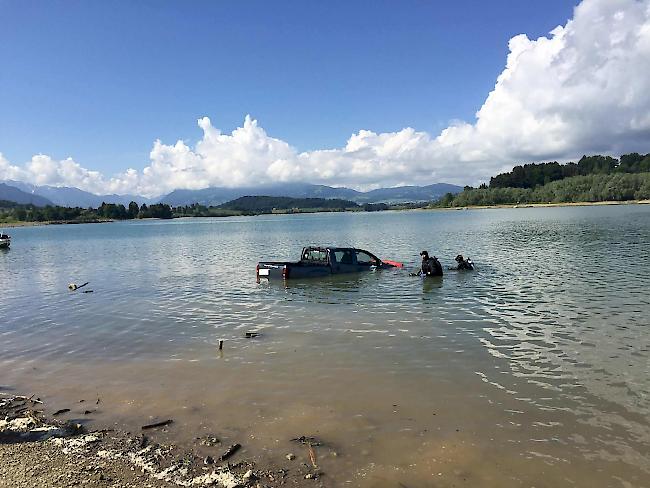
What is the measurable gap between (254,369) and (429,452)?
19.5ft

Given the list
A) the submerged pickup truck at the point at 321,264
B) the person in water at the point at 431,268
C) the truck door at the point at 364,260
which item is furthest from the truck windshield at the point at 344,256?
the person in water at the point at 431,268

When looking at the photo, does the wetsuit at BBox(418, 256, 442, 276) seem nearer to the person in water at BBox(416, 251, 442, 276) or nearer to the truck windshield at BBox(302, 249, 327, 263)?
the person in water at BBox(416, 251, 442, 276)

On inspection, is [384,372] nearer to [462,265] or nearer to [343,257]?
[343,257]

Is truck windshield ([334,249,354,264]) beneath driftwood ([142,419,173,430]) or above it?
above

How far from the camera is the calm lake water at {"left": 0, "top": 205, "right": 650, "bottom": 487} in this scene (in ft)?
25.7

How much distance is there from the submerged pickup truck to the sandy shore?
19498 mm

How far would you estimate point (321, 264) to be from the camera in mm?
30000

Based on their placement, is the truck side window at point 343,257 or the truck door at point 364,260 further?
the truck door at point 364,260

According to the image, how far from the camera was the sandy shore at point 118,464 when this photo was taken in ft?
23.2

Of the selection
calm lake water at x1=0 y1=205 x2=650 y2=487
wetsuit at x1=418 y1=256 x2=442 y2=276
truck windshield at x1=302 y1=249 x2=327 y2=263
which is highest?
truck windshield at x1=302 y1=249 x2=327 y2=263

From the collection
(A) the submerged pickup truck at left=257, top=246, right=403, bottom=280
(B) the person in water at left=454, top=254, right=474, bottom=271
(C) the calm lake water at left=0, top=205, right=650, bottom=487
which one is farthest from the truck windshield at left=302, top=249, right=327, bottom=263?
(B) the person in water at left=454, top=254, right=474, bottom=271

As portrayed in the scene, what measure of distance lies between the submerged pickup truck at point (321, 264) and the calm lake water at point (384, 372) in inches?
126

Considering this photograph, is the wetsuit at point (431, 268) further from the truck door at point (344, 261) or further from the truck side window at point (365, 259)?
the truck door at point (344, 261)

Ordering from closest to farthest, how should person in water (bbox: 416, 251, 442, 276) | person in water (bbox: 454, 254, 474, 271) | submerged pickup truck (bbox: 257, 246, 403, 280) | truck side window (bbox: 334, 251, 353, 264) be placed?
person in water (bbox: 416, 251, 442, 276) → submerged pickup truck (bbox: 257, 246, 403, 280) → person in water (bbox: 454, 254, 474, 271) → truck side window (bbox: 334, 251, 353, 264)
